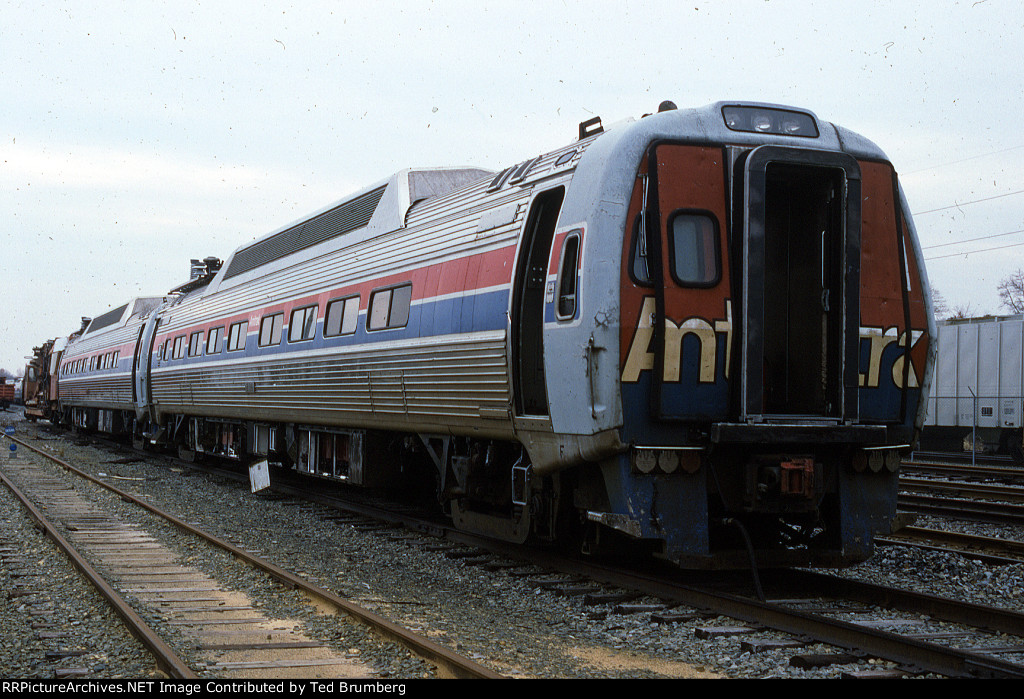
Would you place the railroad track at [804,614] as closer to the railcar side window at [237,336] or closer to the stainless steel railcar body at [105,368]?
the railcar side window at [237,336]

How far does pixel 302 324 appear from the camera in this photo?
13.6m

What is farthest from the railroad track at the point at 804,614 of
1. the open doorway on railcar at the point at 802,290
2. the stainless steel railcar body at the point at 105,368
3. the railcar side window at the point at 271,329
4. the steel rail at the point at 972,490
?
the stainless steel railcar body at the point at 105,368

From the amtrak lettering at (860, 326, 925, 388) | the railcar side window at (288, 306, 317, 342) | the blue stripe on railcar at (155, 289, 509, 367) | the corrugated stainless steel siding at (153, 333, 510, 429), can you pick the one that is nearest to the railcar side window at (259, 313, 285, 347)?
the corrugated stainless steel siding at (153, 333, 510, 429)

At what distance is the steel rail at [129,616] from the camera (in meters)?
5.37

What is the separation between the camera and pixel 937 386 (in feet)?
87.3

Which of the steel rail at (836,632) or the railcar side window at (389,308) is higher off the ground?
the railcar side window at (389,308)

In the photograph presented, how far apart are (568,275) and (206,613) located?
12.0ft

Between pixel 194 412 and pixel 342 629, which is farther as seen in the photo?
pixel 194 412

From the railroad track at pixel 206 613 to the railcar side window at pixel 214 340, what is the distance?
5.89m

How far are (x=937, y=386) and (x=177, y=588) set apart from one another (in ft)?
76.7

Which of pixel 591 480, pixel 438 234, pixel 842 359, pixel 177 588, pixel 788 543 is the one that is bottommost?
pixel 177 588

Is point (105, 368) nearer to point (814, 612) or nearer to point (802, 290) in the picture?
point (802, 290)

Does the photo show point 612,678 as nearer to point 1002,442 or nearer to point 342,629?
point 342,629

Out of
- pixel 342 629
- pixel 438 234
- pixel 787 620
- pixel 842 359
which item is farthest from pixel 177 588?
pixel 842 359
